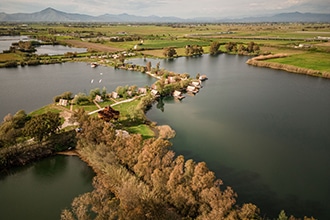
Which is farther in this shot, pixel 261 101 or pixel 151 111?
pixel 261 101

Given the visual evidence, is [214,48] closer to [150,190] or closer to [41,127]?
[41,127]

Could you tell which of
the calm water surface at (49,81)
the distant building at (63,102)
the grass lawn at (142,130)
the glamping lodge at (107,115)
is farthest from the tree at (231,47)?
the glamping lodge at (107,115)

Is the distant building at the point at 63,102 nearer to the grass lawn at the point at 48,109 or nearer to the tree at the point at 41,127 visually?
the grass lawn at the point at 48,109

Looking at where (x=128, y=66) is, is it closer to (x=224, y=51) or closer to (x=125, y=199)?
(x=224, y=51)

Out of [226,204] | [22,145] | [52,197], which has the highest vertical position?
[226,204]

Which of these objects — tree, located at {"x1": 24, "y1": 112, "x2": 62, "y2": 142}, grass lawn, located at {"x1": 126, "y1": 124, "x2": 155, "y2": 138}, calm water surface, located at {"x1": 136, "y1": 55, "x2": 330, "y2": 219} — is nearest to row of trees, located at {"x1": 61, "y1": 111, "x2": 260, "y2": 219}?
calm water surface, located at {"x1": 136, "y1": 55, "x2": 330, "y2": 219}

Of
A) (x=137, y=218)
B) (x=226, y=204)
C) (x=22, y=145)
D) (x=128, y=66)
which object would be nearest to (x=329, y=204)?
(x=226, y=204)
